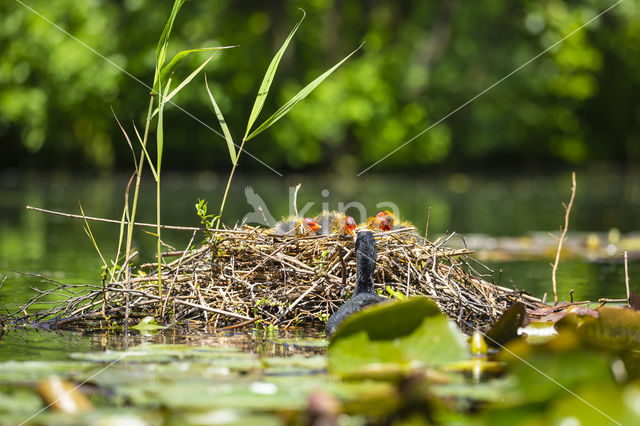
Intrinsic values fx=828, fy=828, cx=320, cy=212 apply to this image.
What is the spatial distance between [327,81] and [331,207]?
14138mm

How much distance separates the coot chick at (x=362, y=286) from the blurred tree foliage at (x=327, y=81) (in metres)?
20.4

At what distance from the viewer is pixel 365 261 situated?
381 cm

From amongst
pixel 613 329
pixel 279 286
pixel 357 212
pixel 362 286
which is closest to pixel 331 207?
pixel 357 212

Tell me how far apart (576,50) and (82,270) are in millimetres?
26787

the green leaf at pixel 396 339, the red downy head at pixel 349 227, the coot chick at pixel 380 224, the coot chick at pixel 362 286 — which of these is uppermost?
the coot chick at pixel 380 224

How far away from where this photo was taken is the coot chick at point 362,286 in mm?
3744

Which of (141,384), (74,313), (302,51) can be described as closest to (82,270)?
(74,313)

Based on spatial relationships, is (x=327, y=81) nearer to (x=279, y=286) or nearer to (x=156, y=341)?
(x=279, y=286)

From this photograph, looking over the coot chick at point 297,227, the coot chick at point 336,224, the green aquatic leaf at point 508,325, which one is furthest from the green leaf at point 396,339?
the coot chick at point 297,227

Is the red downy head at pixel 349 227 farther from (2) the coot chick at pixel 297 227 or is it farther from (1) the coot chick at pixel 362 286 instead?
(1) the coot chick at pixel 362 286

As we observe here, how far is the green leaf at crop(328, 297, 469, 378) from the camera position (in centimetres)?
280

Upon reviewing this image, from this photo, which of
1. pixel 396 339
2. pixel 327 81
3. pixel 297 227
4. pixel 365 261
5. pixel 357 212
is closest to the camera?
pixel 396 339

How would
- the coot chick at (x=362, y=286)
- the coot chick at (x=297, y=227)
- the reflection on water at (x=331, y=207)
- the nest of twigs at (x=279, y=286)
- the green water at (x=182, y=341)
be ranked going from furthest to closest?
the reflection on water at (x=331, y=207) → the coot chick at (x=297, y=227) → the nest of twigs at (x=279, y=286) → the coot chick at (x=362, y=286) → the green water at (x=182, y=341)

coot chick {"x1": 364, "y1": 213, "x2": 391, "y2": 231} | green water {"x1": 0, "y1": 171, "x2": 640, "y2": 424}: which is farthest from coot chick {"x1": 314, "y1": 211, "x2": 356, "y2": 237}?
green water {"x1": 0, "y1": 171, "x2": 640, "y2": 424}
